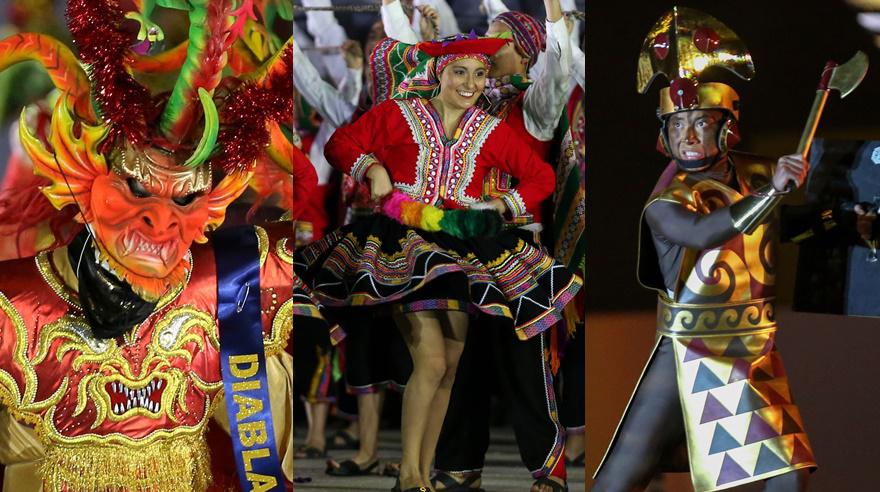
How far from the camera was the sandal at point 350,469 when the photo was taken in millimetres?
5238

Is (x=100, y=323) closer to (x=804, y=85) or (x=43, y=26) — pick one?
(x=43, y=26)

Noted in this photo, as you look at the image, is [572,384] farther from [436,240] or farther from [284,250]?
[284,250]

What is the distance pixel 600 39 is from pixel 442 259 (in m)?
0.92

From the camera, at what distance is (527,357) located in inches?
188

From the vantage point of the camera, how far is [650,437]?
13.5 ft

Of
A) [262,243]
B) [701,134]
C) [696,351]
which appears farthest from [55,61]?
[696,351]

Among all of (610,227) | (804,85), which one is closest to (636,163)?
(610,227)

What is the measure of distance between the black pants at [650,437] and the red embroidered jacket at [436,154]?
36.7 inches

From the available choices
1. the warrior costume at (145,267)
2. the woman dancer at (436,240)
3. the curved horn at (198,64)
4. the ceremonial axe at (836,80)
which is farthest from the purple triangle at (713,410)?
the curved horn at (198,64)

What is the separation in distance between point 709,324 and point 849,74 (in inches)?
35.6

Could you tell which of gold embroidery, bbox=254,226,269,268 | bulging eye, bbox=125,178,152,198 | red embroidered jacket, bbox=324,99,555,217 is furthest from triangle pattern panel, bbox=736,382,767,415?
bulging eye, bbox=125,178,152,198

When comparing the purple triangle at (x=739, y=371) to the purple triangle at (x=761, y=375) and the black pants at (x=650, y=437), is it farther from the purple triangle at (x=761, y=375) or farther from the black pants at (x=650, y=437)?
the black pants at (x=650, y=437)

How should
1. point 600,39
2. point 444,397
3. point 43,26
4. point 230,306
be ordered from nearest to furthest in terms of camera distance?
point 43,26 < point 230,306 < point 600,39 < point 444,397

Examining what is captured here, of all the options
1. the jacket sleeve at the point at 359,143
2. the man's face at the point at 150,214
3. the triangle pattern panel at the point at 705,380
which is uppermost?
the jacket sleeve at the point at 359,143
